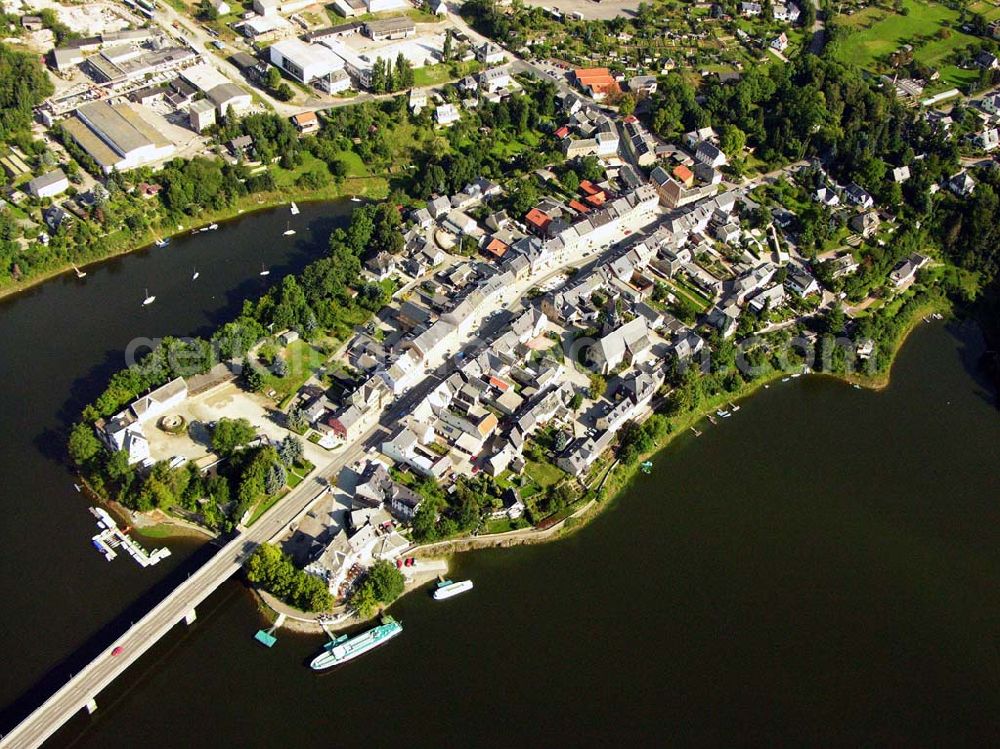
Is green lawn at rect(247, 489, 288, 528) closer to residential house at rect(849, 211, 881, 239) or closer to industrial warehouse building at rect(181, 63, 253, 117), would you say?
industrial warehouse building at rect(181, 63, 253, 117)

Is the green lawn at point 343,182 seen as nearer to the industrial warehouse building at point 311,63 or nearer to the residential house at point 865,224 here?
the industrial warehouse building at point 311,63

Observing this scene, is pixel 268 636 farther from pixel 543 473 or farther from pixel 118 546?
A: pixel 543 473

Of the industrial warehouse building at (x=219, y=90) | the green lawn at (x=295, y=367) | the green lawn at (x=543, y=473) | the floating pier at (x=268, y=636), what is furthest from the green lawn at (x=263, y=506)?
the industrial warehouse building at (x=219, y=90)

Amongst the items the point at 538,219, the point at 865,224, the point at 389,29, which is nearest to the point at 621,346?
the point at 538,219

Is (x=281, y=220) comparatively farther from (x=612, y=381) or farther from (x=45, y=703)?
(x=45, y=703)

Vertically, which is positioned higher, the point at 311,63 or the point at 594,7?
the point at 311,63

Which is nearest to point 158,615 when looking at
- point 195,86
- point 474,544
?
point 474,544

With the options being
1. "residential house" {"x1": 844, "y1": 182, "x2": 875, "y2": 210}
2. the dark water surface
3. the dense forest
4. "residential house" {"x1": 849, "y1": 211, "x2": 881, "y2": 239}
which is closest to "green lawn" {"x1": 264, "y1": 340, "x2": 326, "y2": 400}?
A: the dark water surface

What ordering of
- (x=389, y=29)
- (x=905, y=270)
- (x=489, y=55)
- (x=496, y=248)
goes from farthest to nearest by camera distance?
(x=389, y=29) → (x=489, y=55) → (x=905, y=270) → (x=496, y=248)
